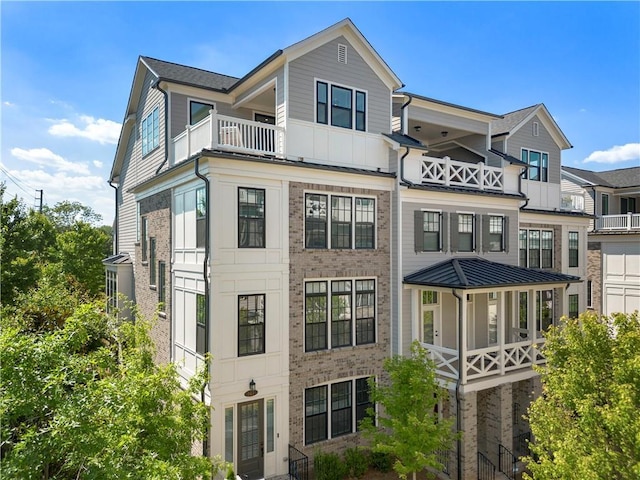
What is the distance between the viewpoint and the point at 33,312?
21.3 meters

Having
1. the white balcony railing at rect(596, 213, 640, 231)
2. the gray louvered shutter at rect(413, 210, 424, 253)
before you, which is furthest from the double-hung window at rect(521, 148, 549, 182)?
the white balcony railing at rect(596, 213, 640, 231)

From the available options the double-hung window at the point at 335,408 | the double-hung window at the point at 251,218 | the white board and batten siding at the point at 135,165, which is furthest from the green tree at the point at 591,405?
the white board and batten siding at the point at 135,165

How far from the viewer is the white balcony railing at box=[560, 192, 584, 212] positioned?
22.0 metres

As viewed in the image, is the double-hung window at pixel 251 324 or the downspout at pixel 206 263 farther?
the double-hung window at pixel 251 324

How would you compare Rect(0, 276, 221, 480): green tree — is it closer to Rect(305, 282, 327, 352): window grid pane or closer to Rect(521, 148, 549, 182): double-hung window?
Rect(305, 282, 327, 352): window grid pane

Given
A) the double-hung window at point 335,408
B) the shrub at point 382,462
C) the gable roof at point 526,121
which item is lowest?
the shrub at point 382,462

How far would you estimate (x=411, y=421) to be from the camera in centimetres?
1141

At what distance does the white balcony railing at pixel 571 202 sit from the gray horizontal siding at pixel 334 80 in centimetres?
1250

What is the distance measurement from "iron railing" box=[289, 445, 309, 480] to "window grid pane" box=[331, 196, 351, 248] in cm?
657

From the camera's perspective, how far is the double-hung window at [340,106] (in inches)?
552

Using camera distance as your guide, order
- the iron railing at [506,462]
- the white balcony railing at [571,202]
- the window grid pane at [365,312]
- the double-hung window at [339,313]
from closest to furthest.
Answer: the double-hung window at [339,313], the iron railing at [506,462], the window grid pane at [365,312], the white balcony railing at [571,202]

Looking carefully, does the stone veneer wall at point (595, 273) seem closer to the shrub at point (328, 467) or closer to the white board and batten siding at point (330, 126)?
the white board and batten siding at point (330, 126)

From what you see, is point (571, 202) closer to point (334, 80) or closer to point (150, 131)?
point (334, 80)

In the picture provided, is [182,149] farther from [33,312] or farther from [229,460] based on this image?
[33,312]
